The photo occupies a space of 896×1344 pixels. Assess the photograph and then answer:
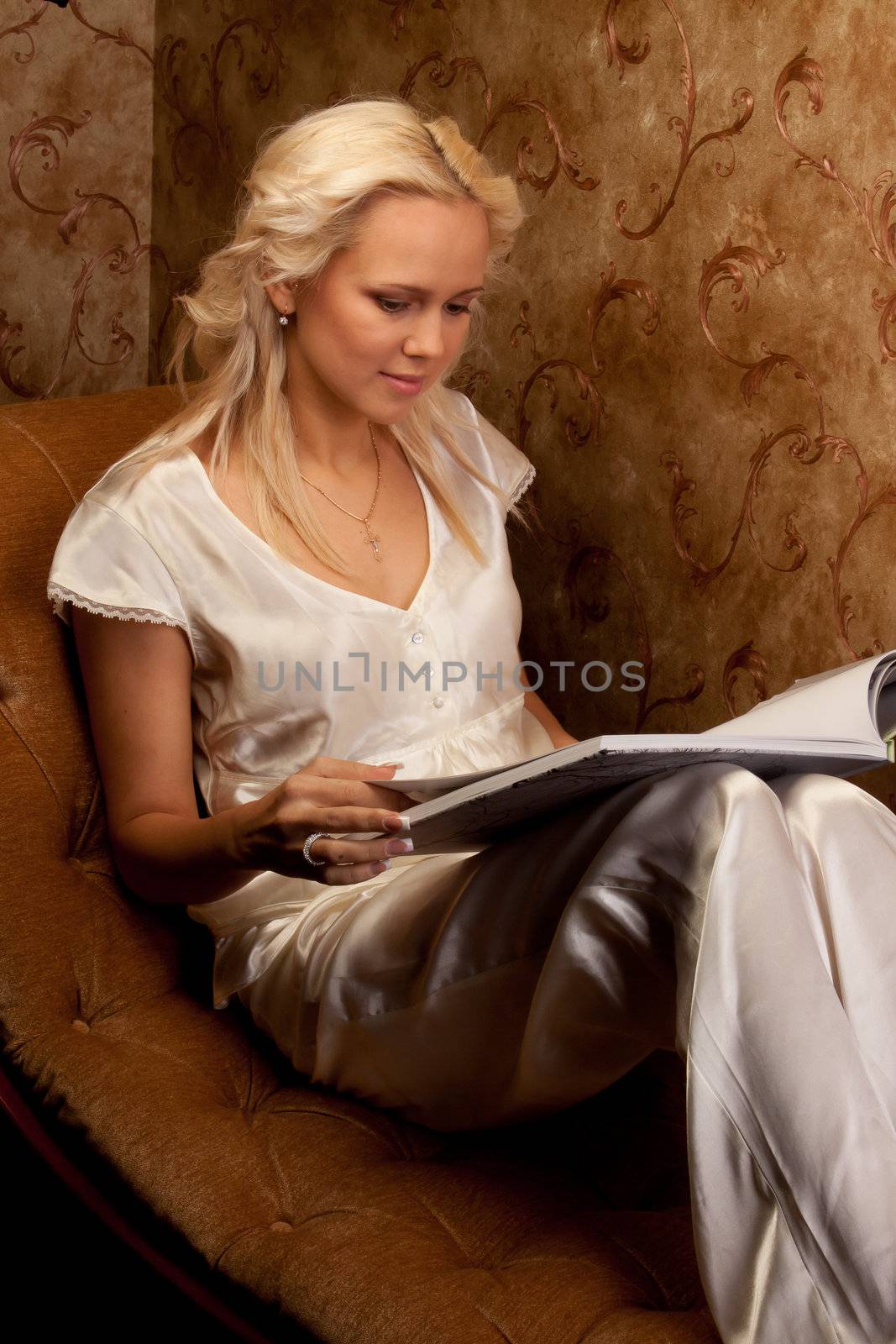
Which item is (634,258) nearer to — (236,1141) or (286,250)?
(286,250)

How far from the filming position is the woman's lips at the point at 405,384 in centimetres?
147

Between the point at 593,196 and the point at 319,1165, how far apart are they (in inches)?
51.2

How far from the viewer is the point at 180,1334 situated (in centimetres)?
114

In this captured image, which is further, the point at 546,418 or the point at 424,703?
the point at 546,418

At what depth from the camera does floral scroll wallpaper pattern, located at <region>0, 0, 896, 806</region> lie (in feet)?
5.08

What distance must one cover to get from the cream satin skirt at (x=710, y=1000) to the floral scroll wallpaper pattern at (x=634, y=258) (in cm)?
64

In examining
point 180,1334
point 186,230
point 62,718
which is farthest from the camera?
point 186,230

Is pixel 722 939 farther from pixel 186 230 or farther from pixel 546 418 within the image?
pixel 186 230

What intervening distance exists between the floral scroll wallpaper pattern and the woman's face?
36 cm

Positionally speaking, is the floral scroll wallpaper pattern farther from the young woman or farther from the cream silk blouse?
the cream silk blouse

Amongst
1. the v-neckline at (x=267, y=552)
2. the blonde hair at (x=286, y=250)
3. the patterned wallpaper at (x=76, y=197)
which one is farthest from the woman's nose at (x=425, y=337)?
the patterned wallpaper at (x=76, y=197)

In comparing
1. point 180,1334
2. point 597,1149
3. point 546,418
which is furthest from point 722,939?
point 546,418

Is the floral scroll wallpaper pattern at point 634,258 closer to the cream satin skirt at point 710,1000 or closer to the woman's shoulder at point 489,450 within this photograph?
the woman's shoulder at point 489,450

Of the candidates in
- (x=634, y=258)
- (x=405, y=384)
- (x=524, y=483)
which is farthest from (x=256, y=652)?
(x=634, y=258)
